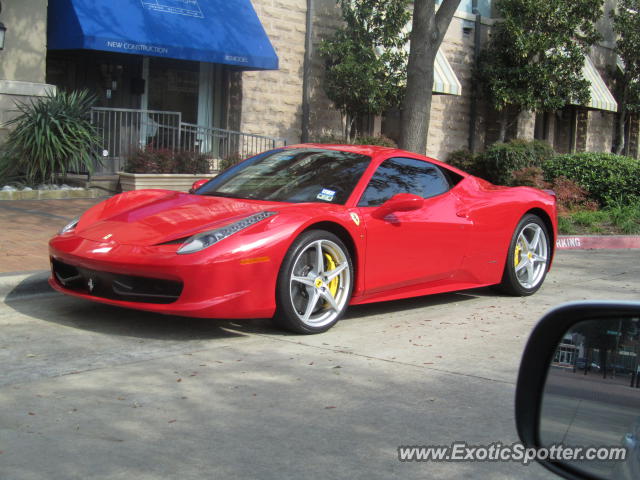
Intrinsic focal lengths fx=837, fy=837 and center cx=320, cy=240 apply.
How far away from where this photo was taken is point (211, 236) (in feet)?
18.2

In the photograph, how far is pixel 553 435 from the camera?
65.7 inches

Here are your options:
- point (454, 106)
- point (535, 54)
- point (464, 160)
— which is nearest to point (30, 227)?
point (464, 160)

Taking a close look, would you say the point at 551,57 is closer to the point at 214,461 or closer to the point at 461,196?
the point at 461,196

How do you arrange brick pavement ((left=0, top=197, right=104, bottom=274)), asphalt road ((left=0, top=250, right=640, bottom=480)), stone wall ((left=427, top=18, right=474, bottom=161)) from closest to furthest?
asphalt road ((left=0, top=250, right=640, bottom=480)), brick pavement ((left=0, top=197, right=104, bottom=274)), stone wall ((left=427, top=18, right=474, bottom=161))

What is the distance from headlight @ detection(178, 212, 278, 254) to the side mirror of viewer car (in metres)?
3.97

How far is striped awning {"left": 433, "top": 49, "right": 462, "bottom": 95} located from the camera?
68.9 feet

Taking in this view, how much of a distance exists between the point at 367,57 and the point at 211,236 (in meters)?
13.7

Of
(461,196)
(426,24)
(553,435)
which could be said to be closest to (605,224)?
(426,24)

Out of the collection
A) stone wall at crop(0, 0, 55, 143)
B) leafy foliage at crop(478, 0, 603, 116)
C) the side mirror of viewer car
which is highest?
leafy foliage at crop(478, 0, 603, 116)

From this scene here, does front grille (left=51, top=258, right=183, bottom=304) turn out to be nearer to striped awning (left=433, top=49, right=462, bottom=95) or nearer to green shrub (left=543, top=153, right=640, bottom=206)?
green shrub (left=543, top=153, right=640, bottom=206)

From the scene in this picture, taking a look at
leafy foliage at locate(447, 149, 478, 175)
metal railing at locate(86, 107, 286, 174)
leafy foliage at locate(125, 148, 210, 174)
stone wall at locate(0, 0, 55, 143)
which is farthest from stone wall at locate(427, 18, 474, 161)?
stone wall at locate(0, 0, 55, 143)

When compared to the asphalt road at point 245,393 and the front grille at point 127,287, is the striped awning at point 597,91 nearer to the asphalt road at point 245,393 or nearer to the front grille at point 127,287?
the asphalt road at point 245,393

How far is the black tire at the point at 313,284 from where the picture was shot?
5.71m

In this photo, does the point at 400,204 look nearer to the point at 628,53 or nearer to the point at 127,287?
the point at 127,287
